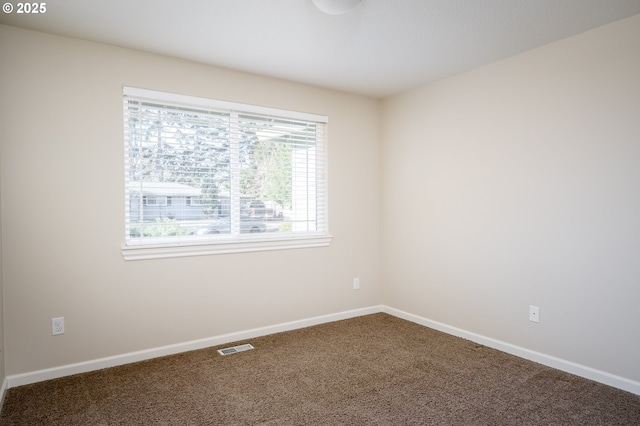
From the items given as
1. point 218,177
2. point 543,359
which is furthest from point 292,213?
point 543,359

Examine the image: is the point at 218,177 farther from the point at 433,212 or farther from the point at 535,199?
the point at 535,199

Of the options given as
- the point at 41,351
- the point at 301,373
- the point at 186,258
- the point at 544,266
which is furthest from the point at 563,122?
the point at 41,351

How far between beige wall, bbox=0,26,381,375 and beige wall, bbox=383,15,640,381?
161 centimetres

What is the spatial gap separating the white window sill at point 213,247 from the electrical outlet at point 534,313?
6.35 feet

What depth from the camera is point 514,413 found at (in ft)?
7.46

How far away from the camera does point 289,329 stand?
3.79 meters

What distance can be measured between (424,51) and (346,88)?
1.11 m

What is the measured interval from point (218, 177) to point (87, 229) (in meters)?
1.09

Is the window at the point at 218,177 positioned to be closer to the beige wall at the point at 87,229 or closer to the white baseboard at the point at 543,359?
the beige wall at the point at 87,229

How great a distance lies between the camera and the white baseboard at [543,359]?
8.42ft

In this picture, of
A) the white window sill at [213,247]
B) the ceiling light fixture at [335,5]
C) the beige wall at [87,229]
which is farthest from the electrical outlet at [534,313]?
the ceiling light fixture at [335,5]

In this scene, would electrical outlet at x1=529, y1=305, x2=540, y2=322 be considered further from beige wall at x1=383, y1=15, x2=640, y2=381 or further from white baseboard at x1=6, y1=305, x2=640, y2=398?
white baseboard at x1=6, y1=305, x2=640, y2=398

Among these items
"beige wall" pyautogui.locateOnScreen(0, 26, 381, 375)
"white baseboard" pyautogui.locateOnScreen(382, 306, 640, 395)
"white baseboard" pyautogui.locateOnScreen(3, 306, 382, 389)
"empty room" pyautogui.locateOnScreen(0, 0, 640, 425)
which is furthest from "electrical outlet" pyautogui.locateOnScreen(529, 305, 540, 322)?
"beige wall" pyautogui.locateOnScreen(0, 26, 381, 375)

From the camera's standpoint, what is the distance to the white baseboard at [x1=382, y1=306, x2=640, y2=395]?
101 inches
